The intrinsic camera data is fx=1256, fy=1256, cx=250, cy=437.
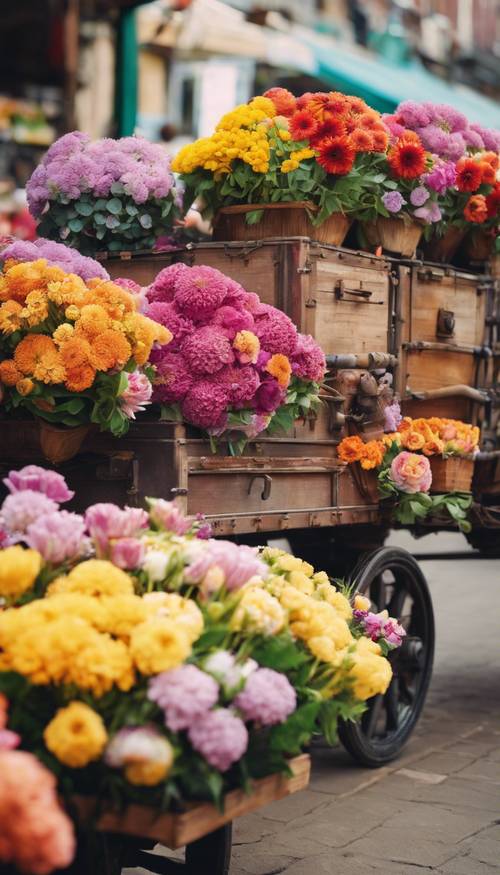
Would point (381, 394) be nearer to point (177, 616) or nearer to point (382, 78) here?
point (177, 616)

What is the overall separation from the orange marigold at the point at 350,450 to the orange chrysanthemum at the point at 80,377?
150 centimetres

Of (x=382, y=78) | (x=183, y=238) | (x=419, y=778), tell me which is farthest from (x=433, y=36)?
Answer: (x=419, y=778)

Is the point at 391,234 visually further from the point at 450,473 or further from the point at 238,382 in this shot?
the point at 238,382

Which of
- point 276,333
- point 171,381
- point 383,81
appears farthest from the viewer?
point 383,81

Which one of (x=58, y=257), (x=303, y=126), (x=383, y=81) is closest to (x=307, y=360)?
(x=58, y=257)

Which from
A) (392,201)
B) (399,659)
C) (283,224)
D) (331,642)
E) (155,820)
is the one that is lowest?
(399,659)

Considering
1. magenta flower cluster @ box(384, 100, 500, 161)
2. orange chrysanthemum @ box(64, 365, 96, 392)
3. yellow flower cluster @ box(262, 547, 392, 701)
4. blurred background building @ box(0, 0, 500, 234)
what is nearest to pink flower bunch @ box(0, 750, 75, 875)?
yellow flower cluster @ box(262, 547, 392, 701)

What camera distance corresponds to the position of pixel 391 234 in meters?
5.49

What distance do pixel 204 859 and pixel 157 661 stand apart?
119 cm

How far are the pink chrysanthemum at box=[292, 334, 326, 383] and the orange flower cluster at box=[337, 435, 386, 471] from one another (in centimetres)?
55

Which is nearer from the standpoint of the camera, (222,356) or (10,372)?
(10,372)

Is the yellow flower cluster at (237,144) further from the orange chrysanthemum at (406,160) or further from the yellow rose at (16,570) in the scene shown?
the yellow rose at (16,570)

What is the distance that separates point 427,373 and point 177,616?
3.34m

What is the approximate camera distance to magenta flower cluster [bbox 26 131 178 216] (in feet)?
17.7
